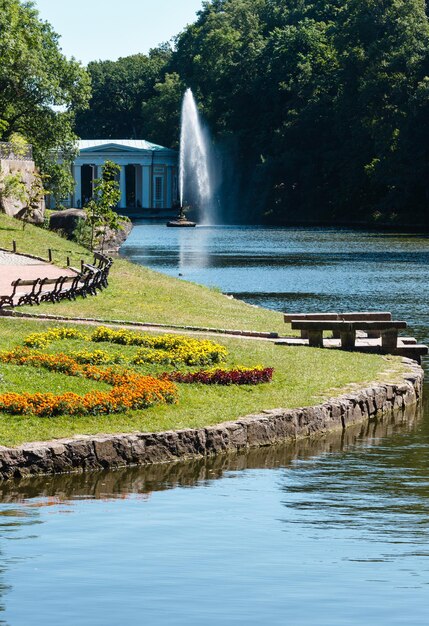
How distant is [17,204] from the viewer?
62.5 metres

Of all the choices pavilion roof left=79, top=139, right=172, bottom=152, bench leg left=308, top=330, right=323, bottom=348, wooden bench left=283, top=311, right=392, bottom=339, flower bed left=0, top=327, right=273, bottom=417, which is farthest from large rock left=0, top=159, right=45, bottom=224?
pavilion roof left=79, top=139, right=172, bottom=152

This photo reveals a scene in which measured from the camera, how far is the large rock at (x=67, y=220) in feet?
213

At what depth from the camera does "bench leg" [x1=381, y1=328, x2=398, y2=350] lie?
2611 centimetres

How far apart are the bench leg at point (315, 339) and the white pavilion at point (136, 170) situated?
130m

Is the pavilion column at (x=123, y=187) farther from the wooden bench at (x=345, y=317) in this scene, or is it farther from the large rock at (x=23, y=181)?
the wooden bench at (x=345, y=317)

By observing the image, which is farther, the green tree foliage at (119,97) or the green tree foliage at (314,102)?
the green tree foliage at (119,97)

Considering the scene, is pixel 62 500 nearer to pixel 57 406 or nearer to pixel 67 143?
pixel 57 406

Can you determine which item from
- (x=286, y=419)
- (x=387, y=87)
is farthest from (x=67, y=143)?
(x=286, y=419)

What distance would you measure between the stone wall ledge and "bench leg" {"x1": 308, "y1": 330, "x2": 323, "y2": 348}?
4286 millimetres

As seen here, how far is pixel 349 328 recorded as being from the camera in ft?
84.7

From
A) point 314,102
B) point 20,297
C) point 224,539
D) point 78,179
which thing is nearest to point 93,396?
point 224,539

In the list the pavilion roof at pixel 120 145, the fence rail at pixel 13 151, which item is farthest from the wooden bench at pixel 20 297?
the pavilion roof at pixel 120 145

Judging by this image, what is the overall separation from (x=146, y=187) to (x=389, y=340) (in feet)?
471

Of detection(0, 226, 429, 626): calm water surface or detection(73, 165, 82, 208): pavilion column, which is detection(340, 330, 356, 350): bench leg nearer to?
detection(0, 226, 429, 626): calm water surface
